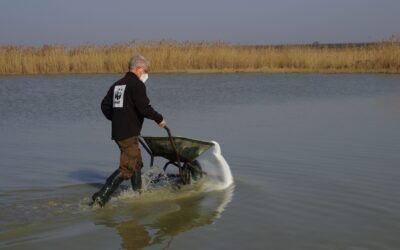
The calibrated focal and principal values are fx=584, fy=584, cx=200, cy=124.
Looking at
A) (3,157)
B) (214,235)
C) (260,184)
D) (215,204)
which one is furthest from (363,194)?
(3,157)

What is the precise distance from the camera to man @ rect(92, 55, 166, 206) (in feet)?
19.0

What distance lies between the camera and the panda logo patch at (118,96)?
19.0 ft

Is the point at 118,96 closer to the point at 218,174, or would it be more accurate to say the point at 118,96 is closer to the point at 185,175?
the point at 185,175

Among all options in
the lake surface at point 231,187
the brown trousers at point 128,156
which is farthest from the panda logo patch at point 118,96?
the lake surface at point 231,187

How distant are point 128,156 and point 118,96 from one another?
2.03 feet

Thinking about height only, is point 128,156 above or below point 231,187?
above

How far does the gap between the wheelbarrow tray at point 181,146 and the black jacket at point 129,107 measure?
58 cm

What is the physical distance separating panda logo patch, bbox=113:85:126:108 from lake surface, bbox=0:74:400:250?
1062 mm

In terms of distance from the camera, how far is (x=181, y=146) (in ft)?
21.2

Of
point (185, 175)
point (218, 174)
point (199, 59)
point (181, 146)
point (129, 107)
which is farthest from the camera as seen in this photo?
point (199, 59)

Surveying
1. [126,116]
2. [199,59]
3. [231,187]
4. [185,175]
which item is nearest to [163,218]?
[126,116]

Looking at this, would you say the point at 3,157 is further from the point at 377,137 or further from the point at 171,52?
the point at 171,52

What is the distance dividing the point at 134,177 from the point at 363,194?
249cm

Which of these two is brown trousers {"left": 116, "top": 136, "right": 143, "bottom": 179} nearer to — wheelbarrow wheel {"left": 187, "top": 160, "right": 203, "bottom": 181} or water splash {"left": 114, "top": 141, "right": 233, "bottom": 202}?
water splash {"left": 114, "top": 141, "right": 233, "bottom": 202}
